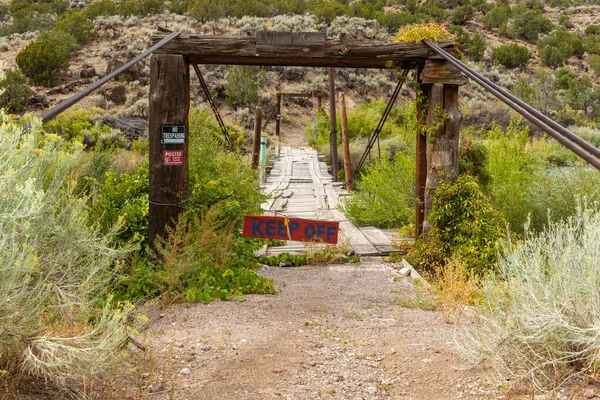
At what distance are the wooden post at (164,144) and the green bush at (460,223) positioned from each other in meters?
2.97

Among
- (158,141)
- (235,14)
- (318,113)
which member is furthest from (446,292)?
(235,14)

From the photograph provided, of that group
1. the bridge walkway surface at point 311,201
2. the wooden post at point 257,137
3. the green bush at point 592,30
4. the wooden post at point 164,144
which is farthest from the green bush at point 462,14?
the wooden post at point 164,144

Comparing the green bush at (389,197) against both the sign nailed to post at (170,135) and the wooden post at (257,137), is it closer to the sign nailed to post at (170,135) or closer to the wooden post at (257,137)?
the sign nailed to post at (170,135)

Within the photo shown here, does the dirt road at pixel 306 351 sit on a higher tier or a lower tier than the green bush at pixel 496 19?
lower

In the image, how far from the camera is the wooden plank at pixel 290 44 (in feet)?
22.7

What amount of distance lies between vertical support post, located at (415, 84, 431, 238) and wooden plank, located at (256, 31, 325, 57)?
1396 mm

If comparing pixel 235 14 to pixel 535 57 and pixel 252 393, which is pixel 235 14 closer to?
pixel 535 57

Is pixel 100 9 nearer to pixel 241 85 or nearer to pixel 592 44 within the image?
pixel 241 85

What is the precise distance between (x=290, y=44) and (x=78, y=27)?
35620mm

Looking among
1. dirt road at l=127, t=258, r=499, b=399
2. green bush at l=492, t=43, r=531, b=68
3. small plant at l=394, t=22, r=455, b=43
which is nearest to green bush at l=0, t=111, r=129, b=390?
dirt road at l=127, t=258, r=499, b=399

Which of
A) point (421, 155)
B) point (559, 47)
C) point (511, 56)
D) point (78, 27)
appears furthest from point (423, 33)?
point (559, 47)

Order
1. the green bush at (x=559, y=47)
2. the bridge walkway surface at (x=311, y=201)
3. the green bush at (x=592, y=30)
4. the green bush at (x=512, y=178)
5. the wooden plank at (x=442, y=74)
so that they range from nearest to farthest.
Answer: the wooden plank at (x=442, y=74) → the bridge walkway surface at (x=311, y=201) → the green bush at (x=512, y=178) → the green bush at (x=559, y=47) → the green bush at (x=592, y=30)

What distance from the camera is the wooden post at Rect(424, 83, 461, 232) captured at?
7191 mm

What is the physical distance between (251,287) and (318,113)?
2051 cm
